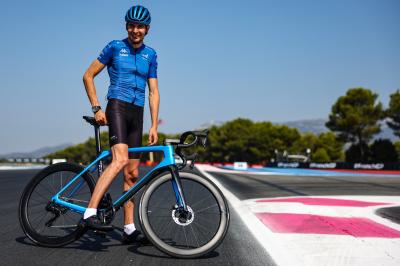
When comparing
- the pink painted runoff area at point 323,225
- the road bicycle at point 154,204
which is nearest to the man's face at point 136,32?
the road bicycle at point 154,204

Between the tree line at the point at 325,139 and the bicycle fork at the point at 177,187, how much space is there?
0.26 m

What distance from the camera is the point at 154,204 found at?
395cm

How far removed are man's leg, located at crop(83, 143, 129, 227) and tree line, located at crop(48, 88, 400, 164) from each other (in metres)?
0.41

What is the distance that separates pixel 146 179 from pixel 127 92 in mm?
837

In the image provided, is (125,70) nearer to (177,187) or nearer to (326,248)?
(177,187)

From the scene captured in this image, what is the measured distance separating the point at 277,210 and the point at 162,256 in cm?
389

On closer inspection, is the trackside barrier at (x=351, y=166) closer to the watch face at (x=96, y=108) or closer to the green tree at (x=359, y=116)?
the green tree at (x=359, y=116)

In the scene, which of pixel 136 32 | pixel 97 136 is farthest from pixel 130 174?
pixel 136 32

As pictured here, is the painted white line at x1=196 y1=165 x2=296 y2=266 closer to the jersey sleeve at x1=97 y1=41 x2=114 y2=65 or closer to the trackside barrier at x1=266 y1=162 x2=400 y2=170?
the jersey sleeve at x1=97 y1=41 x2=114 y2=65

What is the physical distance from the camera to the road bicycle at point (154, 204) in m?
3.82

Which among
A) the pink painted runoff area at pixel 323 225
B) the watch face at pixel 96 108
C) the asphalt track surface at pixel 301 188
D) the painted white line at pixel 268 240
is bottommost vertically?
the painted white line at pixel 268 240

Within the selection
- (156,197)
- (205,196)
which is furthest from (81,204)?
(205,196)

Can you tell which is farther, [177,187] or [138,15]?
[138,15]

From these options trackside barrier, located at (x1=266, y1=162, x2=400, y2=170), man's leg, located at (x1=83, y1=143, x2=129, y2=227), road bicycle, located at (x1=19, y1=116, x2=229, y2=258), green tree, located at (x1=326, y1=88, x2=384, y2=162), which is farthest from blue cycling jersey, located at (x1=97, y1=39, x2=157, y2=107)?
green tree, located at (x1=326, y1=88, x2=384, y2=162)
